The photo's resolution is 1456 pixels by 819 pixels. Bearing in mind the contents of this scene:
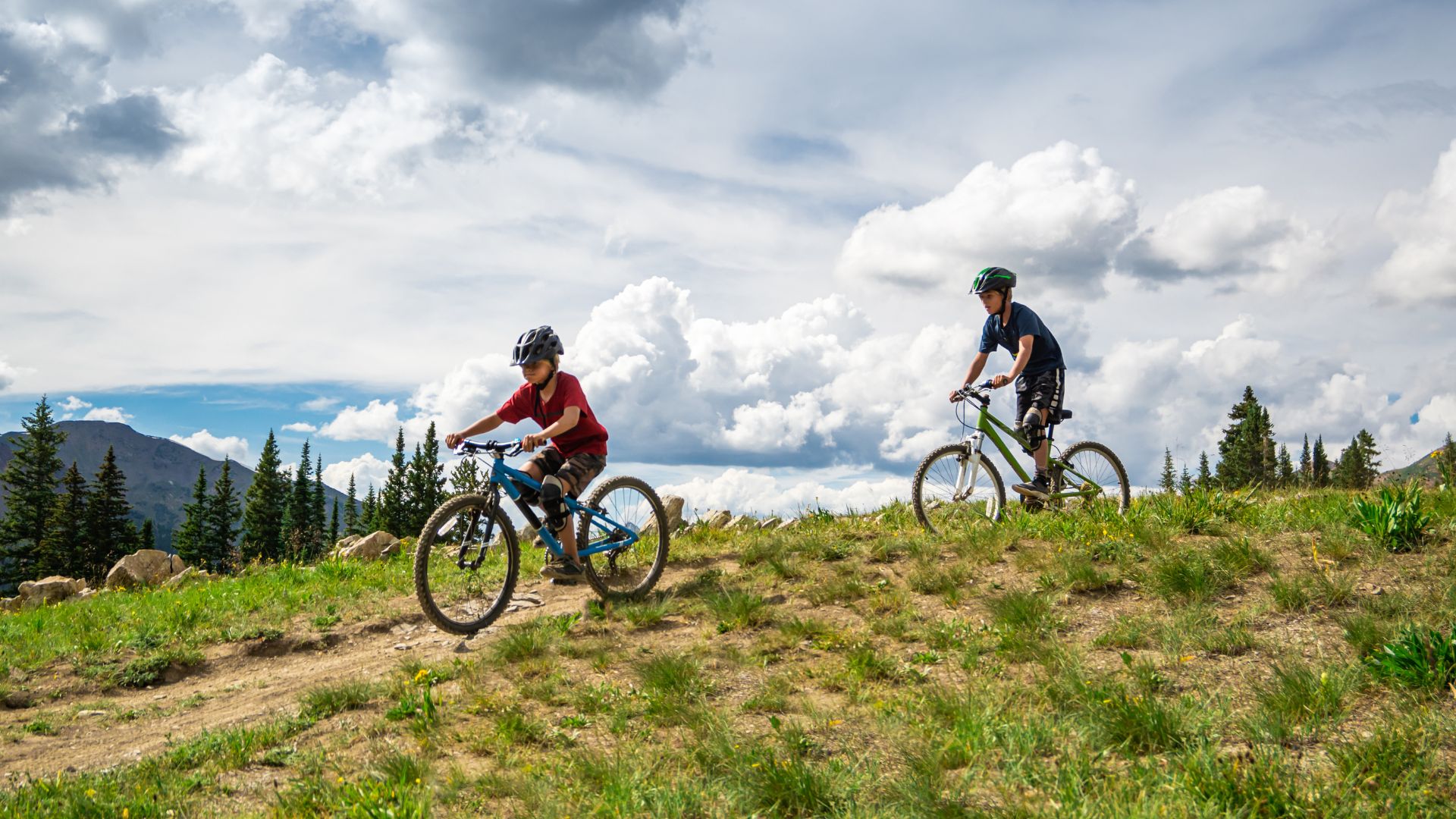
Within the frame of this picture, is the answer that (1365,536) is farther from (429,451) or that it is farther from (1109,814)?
(429,451)

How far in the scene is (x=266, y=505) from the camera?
90562 millimetres

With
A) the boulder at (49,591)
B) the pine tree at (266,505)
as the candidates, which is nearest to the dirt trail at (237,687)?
the boulder at (49,591)

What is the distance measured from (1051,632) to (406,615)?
24.3 feet

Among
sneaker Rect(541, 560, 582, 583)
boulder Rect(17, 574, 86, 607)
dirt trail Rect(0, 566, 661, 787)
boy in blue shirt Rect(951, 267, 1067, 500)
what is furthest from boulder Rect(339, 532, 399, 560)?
boy in blue shirt Rect(951, 267, 1067, 500)

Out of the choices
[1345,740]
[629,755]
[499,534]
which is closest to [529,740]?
[629,755]

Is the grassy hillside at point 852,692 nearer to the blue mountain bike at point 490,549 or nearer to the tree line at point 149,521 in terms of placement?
the blue mountain bike at point 490,549

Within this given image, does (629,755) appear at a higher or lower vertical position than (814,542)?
lower

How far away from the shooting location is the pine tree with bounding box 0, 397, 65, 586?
217 ft

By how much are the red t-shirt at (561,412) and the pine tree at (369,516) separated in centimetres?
8701

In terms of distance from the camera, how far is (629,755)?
15.7ft

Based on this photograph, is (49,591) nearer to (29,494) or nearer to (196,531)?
(29,494)

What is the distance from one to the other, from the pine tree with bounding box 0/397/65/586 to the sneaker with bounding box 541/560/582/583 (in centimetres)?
7794

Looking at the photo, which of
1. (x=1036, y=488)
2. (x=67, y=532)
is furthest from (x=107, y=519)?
(x=1036, y=488)

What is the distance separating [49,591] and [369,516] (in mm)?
90947
